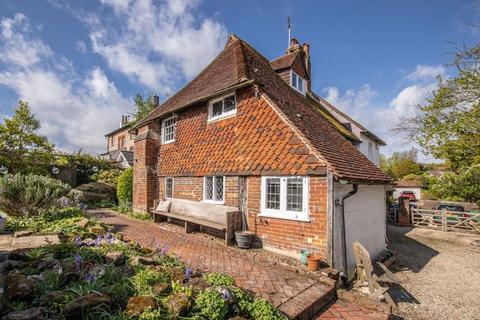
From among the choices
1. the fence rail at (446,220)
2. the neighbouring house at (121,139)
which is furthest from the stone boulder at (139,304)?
the neighbouring house at (121,139)

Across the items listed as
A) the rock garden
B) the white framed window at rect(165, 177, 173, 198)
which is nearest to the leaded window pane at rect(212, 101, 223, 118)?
the white framed window at rect(165, 177, 173, 198)

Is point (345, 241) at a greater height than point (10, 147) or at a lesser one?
lesser

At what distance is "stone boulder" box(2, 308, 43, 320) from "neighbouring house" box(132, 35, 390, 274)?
231 inches

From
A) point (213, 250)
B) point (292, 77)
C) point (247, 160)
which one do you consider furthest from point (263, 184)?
point (292, 77)

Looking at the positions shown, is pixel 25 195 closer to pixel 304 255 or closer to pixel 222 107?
pixel 222 107

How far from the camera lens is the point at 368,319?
4.64 metres

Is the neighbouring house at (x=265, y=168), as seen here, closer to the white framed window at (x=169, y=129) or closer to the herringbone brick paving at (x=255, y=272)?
the white framed window at (x=169, y=129)

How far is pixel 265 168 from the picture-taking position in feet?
26.8

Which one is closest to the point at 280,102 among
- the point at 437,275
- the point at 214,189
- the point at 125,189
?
the point at 214,189

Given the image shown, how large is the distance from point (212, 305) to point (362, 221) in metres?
6.54

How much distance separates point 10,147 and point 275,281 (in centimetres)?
1902

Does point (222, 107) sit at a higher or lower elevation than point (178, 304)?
higher

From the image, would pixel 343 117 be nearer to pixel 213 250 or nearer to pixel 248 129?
pixel 248 129

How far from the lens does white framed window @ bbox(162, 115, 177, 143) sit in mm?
13125
